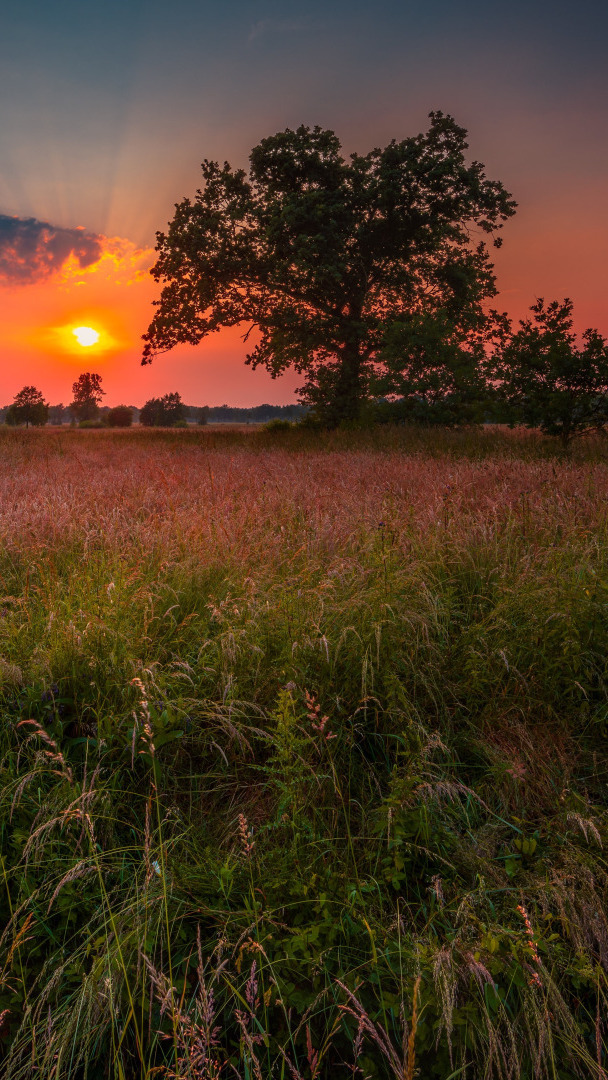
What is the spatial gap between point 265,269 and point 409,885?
21.5 meters

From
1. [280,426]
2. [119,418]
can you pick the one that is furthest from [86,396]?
[280,426]

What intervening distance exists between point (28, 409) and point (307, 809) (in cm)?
8918

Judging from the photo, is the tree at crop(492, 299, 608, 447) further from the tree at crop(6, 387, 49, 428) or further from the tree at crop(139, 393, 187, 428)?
the tree at crop(139, 393, 187, 428)

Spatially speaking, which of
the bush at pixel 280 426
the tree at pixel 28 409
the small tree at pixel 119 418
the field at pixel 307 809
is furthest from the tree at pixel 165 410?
the field at pixel 307 809

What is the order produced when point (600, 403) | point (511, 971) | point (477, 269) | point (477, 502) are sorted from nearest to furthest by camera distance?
point (511, 971)
point (477, 502)
point (600, 403)
point (477, 269)

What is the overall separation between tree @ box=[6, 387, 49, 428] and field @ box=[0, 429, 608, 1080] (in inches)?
3345

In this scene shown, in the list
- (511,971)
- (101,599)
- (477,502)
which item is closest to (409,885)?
(511,971)

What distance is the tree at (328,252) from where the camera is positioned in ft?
58.5

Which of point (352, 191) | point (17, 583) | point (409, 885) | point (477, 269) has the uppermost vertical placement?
point (352, 191)

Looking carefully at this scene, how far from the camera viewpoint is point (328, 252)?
18094mm

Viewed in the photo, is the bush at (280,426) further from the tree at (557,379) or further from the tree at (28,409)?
the tree at (28,409)

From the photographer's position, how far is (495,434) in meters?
16.0

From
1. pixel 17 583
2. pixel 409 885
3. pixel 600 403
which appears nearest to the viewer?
pixel 409 885

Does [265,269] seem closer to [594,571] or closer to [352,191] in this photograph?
[352,191]
